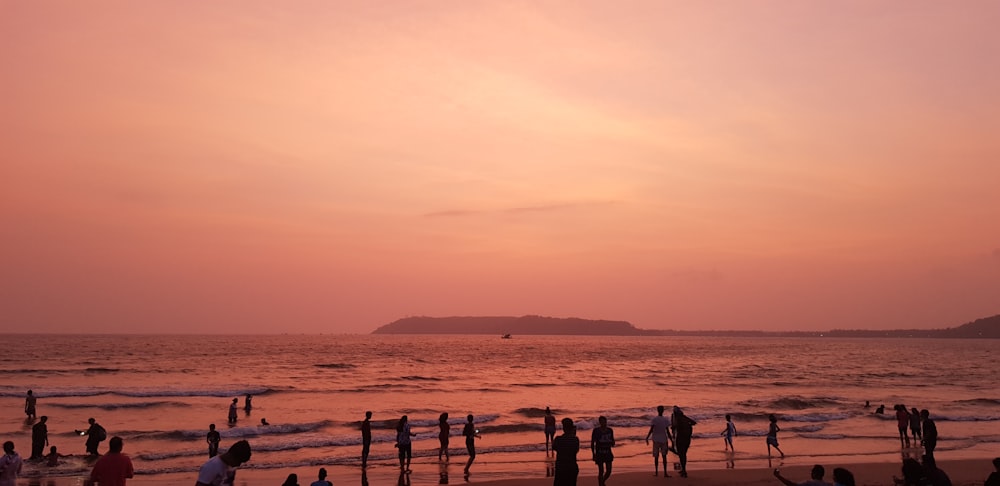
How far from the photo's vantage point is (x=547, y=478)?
18.5m

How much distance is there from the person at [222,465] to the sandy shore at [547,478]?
35.8 feet

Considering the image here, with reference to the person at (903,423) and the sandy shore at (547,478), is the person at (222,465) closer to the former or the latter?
the sandy shore at (547,478)

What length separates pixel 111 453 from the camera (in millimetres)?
9094

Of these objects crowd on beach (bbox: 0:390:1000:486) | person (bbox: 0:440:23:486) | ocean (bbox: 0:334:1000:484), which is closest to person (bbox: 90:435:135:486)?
crowd on beach (bbox: 0:390:1000:486)

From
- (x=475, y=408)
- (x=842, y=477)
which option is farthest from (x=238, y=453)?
(x=475, y=408)

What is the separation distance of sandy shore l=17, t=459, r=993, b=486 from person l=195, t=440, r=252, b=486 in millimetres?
10912

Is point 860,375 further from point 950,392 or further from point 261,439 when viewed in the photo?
point 261,439

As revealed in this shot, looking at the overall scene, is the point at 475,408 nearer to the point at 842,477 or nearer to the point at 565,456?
the point at 565,456

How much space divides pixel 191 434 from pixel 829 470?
76.6 ft

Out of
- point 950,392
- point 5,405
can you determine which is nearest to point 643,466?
point 5,405

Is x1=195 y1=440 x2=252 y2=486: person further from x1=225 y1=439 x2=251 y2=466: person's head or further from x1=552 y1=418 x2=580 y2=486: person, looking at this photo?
x1=552 y1=418 x2=580 y2=486: person

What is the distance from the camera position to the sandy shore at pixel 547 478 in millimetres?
17672

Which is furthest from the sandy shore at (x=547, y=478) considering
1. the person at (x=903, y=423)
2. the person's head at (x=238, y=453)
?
the person's head at (x=238, y=453)

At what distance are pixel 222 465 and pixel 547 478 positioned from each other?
12.3 metres
